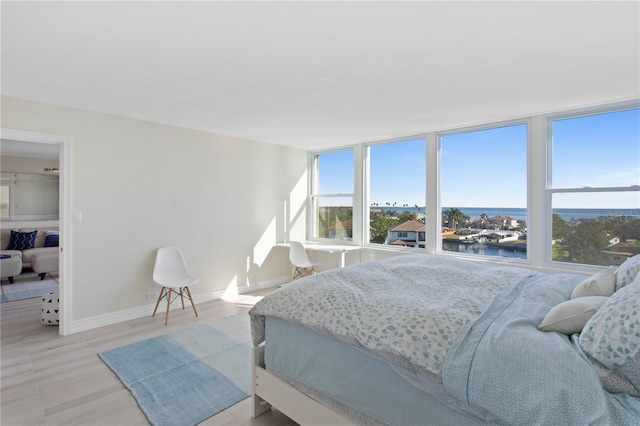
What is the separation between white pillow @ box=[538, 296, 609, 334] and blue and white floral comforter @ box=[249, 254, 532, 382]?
11.9 inches

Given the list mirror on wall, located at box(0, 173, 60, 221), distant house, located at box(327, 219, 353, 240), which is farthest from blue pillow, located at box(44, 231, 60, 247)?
distant house, located at box(327, 219, 353, 240)

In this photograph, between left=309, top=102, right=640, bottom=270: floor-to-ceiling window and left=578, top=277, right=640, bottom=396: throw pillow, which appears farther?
left=309, top=102, right=640, bottom=270: floor-to-ceiling window

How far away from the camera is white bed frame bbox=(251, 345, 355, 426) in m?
1.72

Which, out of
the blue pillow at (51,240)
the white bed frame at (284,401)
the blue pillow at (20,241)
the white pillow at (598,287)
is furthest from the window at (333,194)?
the blue pillow at (20,241)

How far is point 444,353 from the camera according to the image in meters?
1.35

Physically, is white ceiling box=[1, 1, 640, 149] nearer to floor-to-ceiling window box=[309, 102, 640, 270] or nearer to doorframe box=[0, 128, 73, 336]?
floor-to-ceiling window box=[309, 102, 640, 270]

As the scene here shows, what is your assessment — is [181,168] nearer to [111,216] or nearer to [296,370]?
[111,216]

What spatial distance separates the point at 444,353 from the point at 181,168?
3.97 m

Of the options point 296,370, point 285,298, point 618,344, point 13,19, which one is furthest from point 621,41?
point 13,19

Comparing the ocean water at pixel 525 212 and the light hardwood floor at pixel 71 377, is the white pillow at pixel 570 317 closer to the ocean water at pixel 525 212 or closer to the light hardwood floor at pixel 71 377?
the light hardwood floor at pixel 71 377

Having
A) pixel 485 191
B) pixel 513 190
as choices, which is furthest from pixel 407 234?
pixel 513 190

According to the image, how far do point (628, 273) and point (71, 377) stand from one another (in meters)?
3.86

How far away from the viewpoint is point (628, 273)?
1.78 m

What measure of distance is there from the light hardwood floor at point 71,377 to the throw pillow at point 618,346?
168 centimetres
